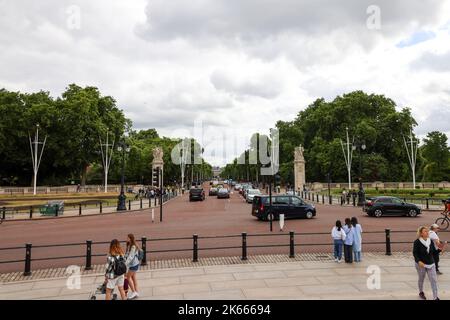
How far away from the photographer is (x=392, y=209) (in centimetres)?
2556

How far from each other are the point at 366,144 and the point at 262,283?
65643 millimetres

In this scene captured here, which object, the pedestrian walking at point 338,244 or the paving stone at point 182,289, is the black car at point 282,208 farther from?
the paving stone at point 182,289

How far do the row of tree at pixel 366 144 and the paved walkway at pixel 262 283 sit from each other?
170 feet

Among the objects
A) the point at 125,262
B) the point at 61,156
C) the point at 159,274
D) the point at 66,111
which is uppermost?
the point at 66,111

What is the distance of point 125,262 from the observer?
8.20 meters

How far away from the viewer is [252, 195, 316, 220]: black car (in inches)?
933

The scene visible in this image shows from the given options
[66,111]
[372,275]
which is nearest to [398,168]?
[66,111]

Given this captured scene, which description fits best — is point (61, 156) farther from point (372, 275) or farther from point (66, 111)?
point (372, 275)

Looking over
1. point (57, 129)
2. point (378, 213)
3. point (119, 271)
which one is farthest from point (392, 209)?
point (57, 129)

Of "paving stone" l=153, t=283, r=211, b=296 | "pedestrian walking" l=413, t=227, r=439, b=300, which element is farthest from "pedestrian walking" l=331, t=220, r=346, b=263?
"paving stone" l=153, t=283, r=211, b=296

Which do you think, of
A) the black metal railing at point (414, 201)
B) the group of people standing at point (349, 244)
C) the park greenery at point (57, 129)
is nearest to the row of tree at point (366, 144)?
the black metal railing at point (414, 201)

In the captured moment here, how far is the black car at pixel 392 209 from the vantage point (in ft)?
83.1
